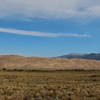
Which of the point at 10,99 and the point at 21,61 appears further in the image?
the point at 21,61

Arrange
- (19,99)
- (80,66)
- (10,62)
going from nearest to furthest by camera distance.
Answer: (19,99), (80,66), (10,62)

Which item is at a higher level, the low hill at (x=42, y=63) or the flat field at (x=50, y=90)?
the low hill at (x=42, y=63)

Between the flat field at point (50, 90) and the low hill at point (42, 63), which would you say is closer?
the flat field at point (50, 90)

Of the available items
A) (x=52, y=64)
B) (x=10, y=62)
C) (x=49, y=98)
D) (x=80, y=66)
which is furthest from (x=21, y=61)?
(x=49, y=98)

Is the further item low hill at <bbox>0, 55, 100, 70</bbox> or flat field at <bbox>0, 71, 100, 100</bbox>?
low hill at <bbox>0, 55, 100, 70</bbox>

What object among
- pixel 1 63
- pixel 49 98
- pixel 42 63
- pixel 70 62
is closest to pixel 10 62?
pixel 1 63

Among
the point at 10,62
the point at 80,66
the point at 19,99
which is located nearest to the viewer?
the point at 19,99

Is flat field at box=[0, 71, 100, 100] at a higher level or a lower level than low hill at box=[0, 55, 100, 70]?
lower

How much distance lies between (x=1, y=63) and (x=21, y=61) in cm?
1100

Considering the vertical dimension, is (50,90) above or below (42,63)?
below

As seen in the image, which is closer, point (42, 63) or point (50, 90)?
point (50, 90)

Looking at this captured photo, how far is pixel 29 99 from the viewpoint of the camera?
19.3 meters

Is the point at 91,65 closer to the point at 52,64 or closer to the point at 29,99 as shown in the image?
the point at 52,64

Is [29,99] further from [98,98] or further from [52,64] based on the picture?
[52,64]
